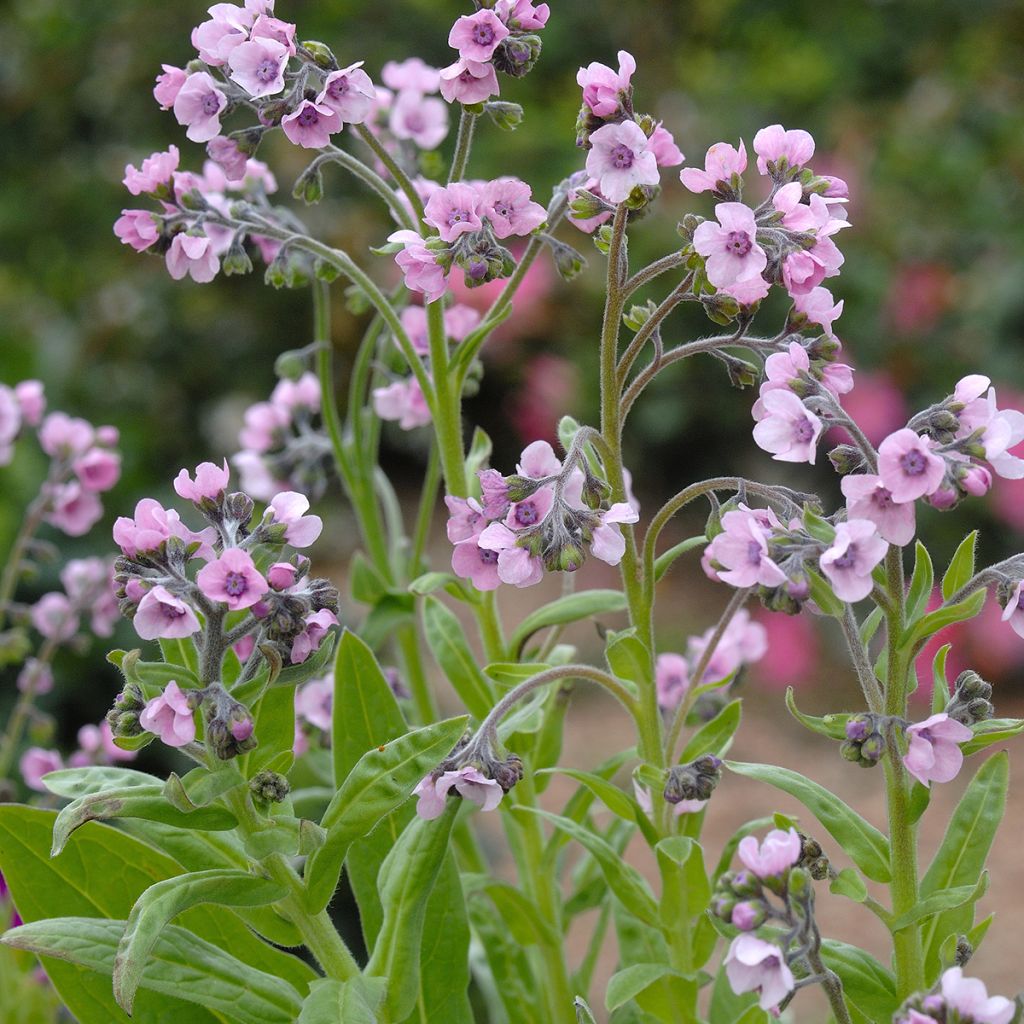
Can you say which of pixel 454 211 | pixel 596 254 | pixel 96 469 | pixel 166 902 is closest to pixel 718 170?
pixel 454 211

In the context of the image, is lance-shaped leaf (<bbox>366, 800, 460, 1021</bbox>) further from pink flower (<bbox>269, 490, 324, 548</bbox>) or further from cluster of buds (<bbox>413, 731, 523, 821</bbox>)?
pink flower (<bbox>269, 490, 324, 548</bbox>)

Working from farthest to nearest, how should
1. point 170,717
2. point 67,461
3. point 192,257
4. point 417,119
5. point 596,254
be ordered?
1. point 596,254
2. point 67,461
3. point 417,119
4. point 192,257
5. point 170,717

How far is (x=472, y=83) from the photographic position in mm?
945

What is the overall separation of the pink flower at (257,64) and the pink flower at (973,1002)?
27.9 inches

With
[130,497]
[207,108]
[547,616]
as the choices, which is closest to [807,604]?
[547,616]

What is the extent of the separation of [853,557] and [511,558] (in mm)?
215

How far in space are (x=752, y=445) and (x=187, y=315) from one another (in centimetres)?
206

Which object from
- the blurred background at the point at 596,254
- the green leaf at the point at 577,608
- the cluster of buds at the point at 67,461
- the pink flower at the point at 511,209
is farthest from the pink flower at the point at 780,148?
the blurred background at the point at 596,254

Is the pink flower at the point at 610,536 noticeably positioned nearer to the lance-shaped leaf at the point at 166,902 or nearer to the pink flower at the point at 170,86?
the lance-shaped leaf at the point at 166,902

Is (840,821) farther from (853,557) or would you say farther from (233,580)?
(233,580)

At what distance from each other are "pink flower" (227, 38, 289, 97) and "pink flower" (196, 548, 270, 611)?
Result: 327 millimetres

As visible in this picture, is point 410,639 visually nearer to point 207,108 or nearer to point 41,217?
point 207,108

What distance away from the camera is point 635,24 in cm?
516

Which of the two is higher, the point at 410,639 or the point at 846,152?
the point at 846,152
